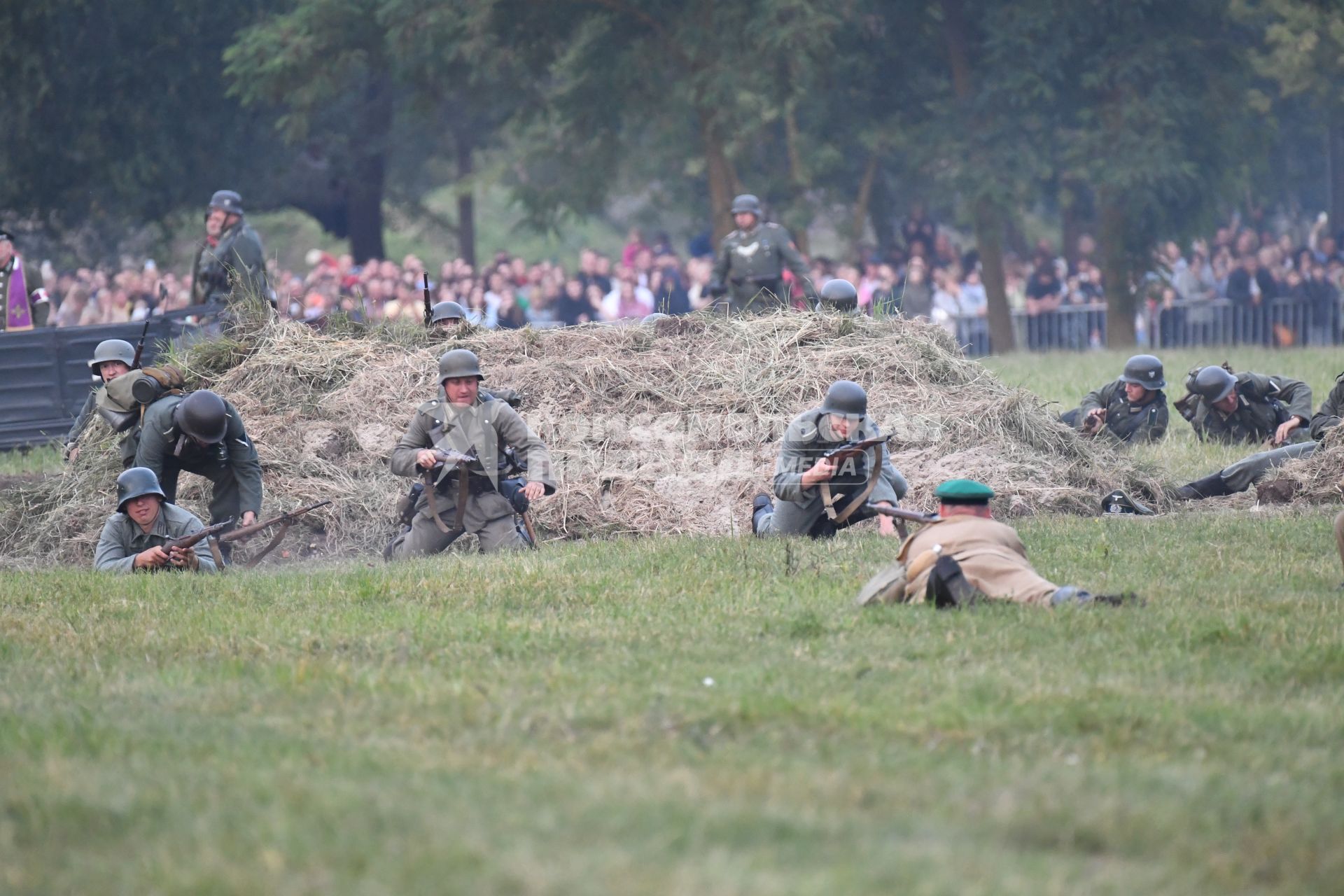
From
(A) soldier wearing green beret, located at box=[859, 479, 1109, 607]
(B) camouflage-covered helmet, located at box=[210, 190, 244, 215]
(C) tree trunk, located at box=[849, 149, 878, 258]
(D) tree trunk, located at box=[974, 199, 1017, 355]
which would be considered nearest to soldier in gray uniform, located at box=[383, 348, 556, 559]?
(A) soldier wearing green beret, located at box=[859, 479, 1109, 607]

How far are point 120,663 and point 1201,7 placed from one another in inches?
958

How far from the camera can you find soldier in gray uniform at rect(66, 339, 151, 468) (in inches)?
527

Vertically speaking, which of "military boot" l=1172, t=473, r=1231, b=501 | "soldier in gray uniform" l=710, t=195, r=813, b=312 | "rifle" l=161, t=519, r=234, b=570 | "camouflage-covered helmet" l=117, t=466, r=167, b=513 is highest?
"soldier in gray uniform" l=710, t=195, r=813, b=312

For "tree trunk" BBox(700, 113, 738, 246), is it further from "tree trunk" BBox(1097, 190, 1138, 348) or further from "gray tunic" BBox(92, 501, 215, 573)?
"gray tunic" BBox(92, 501, 215, 573)

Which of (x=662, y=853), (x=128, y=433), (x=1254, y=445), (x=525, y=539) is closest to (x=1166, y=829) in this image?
(x=662, y=853)

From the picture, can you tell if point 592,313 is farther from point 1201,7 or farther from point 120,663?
point 120,663

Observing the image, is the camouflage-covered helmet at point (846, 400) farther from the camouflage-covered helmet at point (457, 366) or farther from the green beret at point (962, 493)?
the green beret at point (962, 493)

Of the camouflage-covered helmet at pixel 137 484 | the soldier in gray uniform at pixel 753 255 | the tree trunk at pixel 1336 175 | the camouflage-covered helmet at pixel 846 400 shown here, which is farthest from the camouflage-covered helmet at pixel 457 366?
the tree trunk at pixel 1336 175

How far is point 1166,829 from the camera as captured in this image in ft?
17.1

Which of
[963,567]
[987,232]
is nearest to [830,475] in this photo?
[963,567]

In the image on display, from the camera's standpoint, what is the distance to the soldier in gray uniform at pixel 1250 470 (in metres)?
14.6

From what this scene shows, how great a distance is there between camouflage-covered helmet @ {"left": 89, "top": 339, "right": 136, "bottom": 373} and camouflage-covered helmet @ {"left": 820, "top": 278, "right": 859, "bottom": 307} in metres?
6.36

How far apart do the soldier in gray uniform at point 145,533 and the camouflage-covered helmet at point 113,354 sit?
2475 mm

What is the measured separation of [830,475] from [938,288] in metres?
18.5
